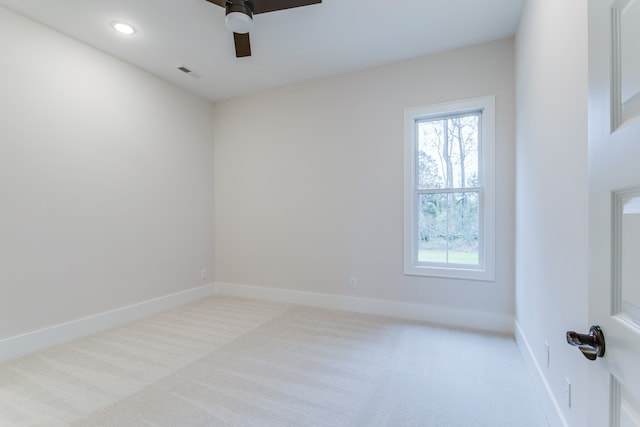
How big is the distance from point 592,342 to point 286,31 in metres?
3.08

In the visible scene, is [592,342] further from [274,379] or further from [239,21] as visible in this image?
[239,21]

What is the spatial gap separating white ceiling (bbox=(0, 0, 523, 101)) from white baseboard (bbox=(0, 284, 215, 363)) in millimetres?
2755

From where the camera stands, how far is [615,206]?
633 mm

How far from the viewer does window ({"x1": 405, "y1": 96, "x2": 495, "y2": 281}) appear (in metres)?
3.02

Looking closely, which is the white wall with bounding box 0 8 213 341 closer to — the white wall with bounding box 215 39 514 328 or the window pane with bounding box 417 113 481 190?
the white wall with bounding box 215 39 514 328

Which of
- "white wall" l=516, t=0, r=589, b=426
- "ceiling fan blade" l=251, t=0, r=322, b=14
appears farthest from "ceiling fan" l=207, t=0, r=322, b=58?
"white wall" l=516, t=0, r=589, b=426

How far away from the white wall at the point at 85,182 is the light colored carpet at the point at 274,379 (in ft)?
1.76

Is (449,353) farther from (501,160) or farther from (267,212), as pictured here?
(267,212)

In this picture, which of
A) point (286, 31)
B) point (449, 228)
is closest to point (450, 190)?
point (449, 228)

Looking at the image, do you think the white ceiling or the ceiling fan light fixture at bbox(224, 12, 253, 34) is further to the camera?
the white ceiling

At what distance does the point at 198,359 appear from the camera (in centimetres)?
241

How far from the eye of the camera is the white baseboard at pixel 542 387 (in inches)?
60.8

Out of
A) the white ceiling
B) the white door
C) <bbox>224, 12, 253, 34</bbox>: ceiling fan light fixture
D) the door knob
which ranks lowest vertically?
the door knob

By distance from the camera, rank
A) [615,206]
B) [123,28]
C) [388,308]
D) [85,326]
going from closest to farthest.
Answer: [615,206] < [123,28] < [85,326] < [388,308]
